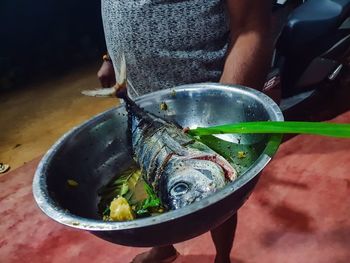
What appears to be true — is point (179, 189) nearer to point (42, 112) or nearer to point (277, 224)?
point (277, 224)

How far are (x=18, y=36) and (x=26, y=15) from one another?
0.82 ft

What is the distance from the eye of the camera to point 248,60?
1242 millimetres

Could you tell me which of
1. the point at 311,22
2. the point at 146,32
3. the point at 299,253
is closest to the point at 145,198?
the point at 146,32

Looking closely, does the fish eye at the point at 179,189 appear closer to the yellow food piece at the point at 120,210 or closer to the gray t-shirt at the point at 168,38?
the yellow food piece at the point at 120,210

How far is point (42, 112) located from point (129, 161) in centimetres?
291

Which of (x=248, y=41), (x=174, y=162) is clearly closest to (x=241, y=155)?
(x=174, y=162)

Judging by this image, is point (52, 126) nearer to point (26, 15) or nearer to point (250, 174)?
point (26, 15)

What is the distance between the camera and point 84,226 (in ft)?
2.45

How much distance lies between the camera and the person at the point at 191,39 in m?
1.21

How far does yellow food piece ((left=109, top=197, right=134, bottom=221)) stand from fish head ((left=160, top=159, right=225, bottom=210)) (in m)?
0.07

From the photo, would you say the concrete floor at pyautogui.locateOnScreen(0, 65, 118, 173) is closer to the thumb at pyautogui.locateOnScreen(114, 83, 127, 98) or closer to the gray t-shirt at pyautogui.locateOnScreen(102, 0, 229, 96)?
the gray t-shirt at pyautogui.locateOnScreen(102, 0, 229, 96)

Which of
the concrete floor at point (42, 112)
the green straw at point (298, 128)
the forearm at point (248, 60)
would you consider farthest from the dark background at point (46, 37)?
the green straw at point (298, 128)

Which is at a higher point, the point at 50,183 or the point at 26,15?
the point at 50,183

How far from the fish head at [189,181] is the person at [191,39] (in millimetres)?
396
